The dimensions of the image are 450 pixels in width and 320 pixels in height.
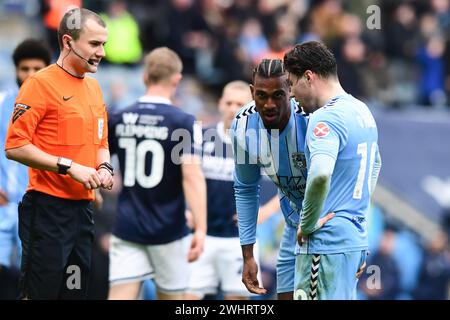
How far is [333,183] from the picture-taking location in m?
6.61

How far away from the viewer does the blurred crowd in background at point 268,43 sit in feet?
52.2

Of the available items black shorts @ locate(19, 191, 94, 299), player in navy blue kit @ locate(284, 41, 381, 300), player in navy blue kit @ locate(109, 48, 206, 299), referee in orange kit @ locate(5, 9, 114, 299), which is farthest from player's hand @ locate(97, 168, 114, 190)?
player in navy blue kit @ locate(109, 48, 206, 299)

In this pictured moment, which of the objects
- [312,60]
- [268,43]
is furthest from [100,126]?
[268,43]

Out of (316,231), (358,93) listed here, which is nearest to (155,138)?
(316,231)

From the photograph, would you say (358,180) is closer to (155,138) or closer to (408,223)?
(155,138)

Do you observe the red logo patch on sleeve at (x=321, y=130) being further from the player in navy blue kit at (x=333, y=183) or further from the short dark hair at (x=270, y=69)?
the short dark hair at (x=270, y=69)

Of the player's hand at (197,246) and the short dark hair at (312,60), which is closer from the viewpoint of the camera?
the short dark hair at (312,60)

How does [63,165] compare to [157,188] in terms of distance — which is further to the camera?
[157,188]

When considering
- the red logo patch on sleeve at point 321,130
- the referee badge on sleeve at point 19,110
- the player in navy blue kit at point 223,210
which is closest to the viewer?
the red logo patch on sleeve at point 321,130

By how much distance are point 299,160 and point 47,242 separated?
1986 mm

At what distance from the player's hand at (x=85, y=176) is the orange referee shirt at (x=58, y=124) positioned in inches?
12.9

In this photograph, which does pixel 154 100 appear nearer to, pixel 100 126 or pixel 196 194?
pixel 196 194

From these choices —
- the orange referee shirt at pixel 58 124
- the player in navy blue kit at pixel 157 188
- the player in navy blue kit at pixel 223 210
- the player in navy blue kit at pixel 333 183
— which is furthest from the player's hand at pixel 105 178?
the player in navy blue kit at pixel 223 210

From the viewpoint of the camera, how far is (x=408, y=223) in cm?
1536
